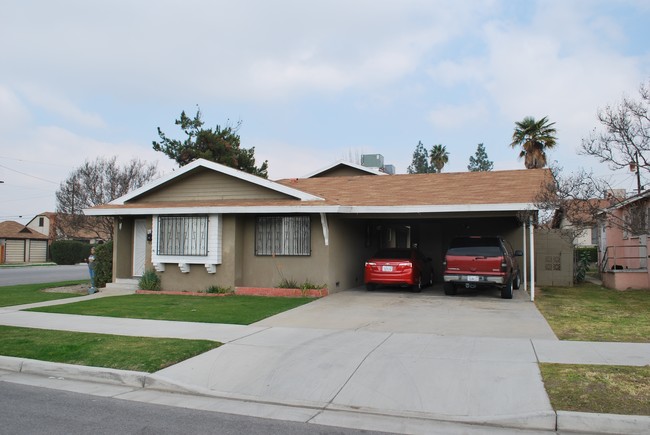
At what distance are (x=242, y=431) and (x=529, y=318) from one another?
7.86 meters

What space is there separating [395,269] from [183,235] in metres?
6.66

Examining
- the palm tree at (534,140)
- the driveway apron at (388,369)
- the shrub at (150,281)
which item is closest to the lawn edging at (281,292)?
the shrub at (150,281)

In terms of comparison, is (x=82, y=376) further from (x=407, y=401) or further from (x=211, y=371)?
(x=407, y=401)

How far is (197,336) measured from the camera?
31.6 feet

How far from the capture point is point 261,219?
54.1 feet

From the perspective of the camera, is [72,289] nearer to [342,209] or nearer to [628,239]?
[342,209]

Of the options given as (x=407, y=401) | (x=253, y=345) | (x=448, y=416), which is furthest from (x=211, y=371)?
(x=448, y=416)

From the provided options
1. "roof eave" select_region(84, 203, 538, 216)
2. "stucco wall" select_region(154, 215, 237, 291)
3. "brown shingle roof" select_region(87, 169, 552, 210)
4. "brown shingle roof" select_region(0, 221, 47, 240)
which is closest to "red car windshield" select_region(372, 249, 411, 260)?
"roof eave" select_region(84, 203, 538, 216)

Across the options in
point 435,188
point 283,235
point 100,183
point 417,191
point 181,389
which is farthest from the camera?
point 100,183

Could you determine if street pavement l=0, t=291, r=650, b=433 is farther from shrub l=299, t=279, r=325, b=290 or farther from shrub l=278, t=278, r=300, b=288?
shrub l=278, t=278, r=300, b=288

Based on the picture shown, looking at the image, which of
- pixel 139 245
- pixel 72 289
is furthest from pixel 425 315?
pixel 72 289

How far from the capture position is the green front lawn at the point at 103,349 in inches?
312

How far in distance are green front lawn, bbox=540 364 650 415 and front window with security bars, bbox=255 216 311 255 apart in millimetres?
9482

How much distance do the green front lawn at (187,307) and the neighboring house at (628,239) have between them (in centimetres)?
831
